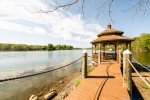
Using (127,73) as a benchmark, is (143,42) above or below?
above

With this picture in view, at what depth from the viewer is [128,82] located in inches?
233

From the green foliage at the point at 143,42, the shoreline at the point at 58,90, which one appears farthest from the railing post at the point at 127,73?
the green foliage at the point at 143,42

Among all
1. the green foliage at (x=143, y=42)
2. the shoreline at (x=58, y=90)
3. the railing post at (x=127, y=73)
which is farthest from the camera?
the green foliage at (x=143, y=42)

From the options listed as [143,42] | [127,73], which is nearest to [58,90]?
[127,73]

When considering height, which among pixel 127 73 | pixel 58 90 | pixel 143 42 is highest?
pixel 143 42

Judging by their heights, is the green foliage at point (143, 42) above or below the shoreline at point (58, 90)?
above

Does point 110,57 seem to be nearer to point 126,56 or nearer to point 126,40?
point 126,40

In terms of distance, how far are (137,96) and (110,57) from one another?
440 inches

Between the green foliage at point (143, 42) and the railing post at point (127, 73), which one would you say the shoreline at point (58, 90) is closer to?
the railing post at point (127, 73)

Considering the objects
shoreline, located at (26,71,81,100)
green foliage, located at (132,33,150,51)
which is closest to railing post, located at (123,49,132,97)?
shoreline, located at (26,71,81,100)

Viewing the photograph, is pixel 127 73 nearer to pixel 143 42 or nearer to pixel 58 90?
pixel 58 90

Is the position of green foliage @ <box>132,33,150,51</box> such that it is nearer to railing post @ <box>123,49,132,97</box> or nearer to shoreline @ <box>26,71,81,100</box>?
shoreline @ <box>26,71,81,100</box>

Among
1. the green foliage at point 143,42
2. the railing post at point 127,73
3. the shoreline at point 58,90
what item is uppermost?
the green foliage at point 143,42

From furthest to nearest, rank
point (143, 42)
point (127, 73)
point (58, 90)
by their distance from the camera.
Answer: point (143, 42), point (58, 90), point (127, 73)
